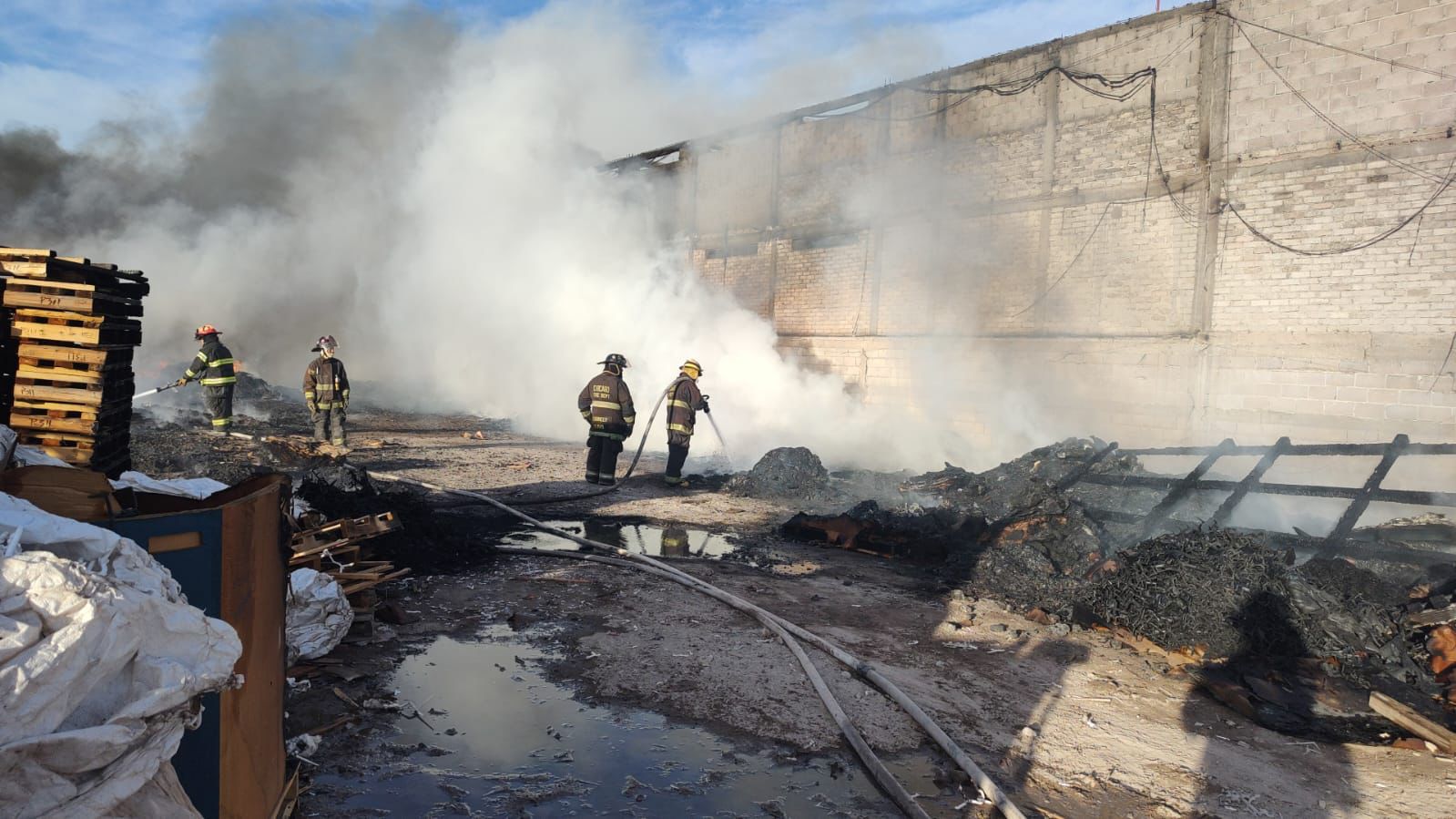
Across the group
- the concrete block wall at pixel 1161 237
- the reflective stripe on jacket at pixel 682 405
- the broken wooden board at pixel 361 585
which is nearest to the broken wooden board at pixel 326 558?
the broken wooden board at pixel 361 585

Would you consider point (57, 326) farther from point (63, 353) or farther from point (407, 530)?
point (407, 530)

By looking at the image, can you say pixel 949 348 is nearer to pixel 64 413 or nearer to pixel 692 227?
pixel 692 227

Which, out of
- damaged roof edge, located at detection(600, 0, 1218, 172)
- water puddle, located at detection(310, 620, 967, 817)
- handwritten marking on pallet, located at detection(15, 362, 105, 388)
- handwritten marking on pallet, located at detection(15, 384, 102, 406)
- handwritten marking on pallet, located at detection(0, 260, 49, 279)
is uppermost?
damaged roof edge, located at detection(600, 0, 1218, 172)

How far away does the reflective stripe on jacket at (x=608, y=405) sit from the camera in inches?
396

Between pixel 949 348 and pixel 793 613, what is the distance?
10.4 metres

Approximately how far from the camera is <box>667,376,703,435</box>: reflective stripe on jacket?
10.6 meters

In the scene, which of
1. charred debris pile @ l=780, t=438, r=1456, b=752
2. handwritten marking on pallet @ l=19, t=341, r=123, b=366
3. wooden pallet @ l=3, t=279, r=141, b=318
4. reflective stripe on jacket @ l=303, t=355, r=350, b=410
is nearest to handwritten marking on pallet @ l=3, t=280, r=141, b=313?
wooden pallet @ l=3, t=279, r=141, b=318

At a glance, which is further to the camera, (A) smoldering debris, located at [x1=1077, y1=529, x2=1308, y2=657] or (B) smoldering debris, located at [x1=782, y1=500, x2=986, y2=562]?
(B) smoldering debris, located at [x1=782, y1=500, x2=986, y2=562]

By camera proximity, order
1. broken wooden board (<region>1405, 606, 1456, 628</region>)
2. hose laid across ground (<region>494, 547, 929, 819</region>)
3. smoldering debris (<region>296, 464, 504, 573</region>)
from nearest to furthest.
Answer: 1. hose laid across ground (<region>494, 547, 929, 819</region>)
2. broken wooden board (<region>1405, 606, 1456, 628</region>)
3. smoldering debris (<region>296, 464, 504, 573</region>)

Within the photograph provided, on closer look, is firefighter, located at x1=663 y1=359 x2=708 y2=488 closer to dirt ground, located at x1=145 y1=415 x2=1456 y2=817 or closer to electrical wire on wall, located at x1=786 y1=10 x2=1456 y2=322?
dirt ground, located at x1=145 y1=415 x2=1456 y2=817

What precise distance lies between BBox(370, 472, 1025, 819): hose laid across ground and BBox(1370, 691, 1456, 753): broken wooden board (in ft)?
8.19

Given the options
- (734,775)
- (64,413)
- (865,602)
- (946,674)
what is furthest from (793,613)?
(64,413)

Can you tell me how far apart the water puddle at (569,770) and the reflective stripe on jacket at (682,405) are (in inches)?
257

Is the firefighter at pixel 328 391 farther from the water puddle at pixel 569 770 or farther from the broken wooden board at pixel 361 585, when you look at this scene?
the water puddle at pixel 569 770
